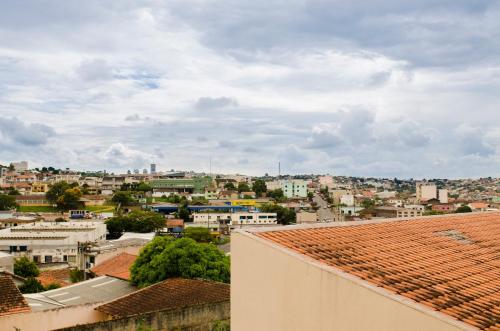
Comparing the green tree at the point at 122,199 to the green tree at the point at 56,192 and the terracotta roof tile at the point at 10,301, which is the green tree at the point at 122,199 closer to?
the green tree at the point at 56,192

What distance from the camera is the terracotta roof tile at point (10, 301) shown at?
13.4 meters

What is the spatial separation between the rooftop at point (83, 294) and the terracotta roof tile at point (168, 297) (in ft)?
7.45

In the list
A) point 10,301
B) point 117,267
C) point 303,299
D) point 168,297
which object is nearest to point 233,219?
point 117,267

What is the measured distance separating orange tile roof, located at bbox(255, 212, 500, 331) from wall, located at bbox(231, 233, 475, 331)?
268 mm

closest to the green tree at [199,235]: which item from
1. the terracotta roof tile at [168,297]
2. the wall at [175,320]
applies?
the terracotta roof tile at [168,297]

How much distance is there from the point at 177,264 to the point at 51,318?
23.7 ft

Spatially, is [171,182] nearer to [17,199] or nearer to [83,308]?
[17,199]

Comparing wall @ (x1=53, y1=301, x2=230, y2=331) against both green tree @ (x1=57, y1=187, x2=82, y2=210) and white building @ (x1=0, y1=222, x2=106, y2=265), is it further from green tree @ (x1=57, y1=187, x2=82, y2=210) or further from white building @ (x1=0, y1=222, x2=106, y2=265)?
green tree @ (x1=57, y1=187, x2=82, y2=210)

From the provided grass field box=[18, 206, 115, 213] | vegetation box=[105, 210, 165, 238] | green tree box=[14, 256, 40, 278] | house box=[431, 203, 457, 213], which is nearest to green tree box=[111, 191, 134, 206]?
grass field box=[18, 206, 115, 213]

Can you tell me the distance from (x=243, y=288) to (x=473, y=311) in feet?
10.4

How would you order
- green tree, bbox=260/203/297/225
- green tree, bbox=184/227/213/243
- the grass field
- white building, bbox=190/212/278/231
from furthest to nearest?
the grass field → green tree, bbox=260/203/297/225 → white building, bbox=190/212/278/231 → green tree, bbox=184/227/213/243

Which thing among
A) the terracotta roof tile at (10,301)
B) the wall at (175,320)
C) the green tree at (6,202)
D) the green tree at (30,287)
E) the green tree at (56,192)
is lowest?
the green tree at (30,287)

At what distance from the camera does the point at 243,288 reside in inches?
304

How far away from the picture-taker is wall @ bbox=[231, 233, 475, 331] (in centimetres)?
571
